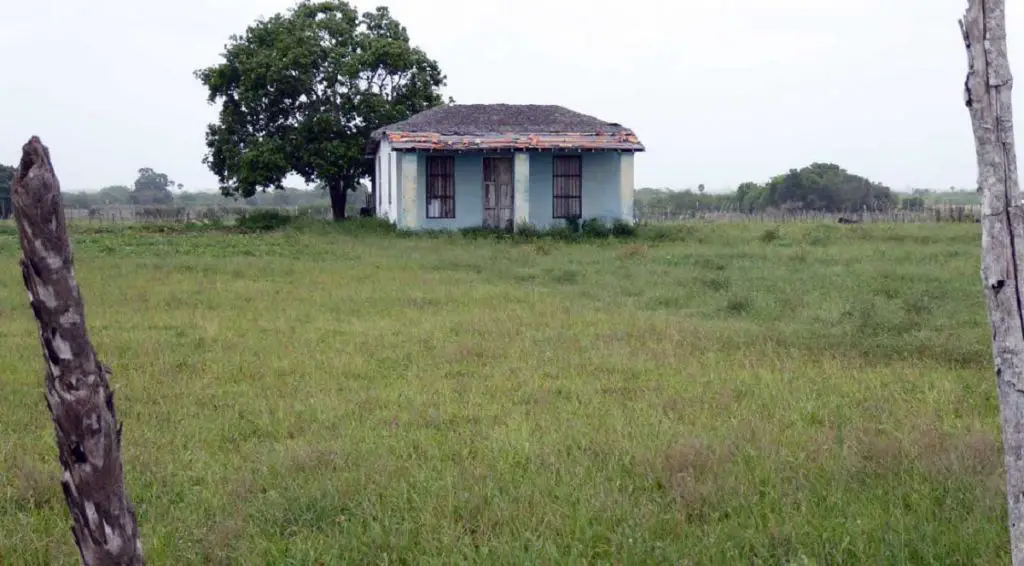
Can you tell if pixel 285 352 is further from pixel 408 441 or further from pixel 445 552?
pixel 445 552

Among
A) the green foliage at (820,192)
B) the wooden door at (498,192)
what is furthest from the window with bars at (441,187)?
the green foliage at (820,192)

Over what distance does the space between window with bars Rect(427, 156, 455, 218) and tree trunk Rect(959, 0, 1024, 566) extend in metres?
23.3

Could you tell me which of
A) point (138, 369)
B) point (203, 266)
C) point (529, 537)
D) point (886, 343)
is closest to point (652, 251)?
point (203, 266)

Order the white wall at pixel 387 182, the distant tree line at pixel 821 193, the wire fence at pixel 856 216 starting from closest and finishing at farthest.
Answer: the white wall at pixel 387 182 → the wire fence at pixel 856 216 → the distant tree line at pixel 821 193

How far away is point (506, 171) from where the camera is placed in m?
26.2

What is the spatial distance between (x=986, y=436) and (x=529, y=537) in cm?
302

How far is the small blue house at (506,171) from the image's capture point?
82.3 ft

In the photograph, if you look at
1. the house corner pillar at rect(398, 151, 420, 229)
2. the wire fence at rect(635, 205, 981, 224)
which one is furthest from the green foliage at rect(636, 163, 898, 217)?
the house corner pillar at rect(398, 151, 420, 229)

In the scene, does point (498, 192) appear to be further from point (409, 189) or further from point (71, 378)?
point (71, 378)

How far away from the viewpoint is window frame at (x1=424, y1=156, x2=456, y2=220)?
25906 mm

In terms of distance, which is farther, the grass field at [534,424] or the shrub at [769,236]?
the shrub at [769,236]

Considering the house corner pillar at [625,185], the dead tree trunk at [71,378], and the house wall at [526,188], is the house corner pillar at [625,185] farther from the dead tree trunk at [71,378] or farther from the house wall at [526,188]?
the dead tree trunk at [71,378]

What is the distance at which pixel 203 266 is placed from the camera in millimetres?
17172

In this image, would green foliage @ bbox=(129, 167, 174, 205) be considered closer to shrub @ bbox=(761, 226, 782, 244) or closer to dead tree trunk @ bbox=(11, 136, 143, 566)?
shrub @ bbox=(761, 226, 782, 244)
